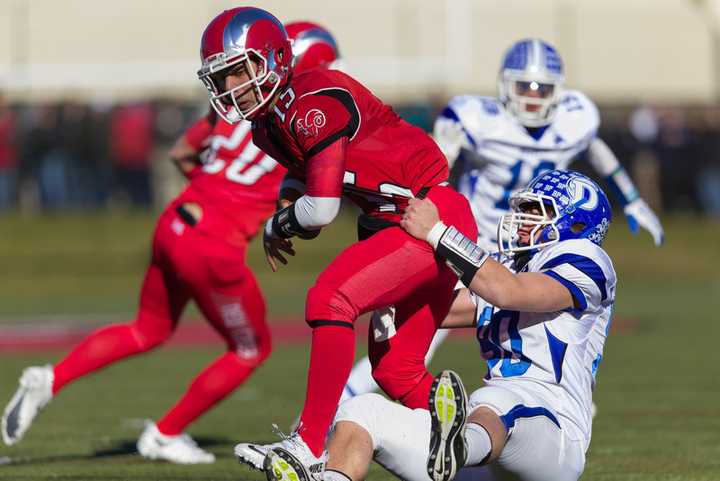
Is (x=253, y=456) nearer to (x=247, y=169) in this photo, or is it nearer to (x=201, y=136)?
(x=247, y=169)

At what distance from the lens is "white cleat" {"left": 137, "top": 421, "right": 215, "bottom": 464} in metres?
6.88

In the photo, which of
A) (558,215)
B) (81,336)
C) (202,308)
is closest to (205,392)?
(202,308)

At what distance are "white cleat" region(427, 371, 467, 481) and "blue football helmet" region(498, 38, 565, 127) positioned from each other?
3750 mm

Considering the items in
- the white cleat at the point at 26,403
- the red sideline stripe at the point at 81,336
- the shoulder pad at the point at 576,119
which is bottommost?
the red sideline stripe at the point at 81,336

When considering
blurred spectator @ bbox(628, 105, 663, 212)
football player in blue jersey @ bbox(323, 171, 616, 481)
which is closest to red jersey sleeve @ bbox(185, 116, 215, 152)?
football player in blue jersey @ bbox(323, 171, 616, 481)

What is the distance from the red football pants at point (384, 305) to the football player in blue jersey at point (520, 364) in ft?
0.47

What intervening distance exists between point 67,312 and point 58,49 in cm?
1242

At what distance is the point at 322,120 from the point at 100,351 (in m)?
2.41

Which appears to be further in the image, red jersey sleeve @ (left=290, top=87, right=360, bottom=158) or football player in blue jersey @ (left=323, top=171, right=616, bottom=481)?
red jersey sleeve @ (left=290, top=87, right=360, bottom=158)

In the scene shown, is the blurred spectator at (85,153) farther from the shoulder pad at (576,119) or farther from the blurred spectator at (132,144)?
the shoulder pad at (576,119)

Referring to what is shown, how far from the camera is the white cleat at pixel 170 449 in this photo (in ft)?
22.6

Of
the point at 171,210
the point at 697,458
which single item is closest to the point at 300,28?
the point at 171,210

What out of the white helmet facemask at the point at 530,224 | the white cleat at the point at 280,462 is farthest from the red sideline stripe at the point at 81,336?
the white cleat at the point at 280,462

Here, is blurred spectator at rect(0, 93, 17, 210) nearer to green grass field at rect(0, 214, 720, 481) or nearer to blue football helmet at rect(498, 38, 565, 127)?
green grass field at rect(0, 214, 720, 481)
